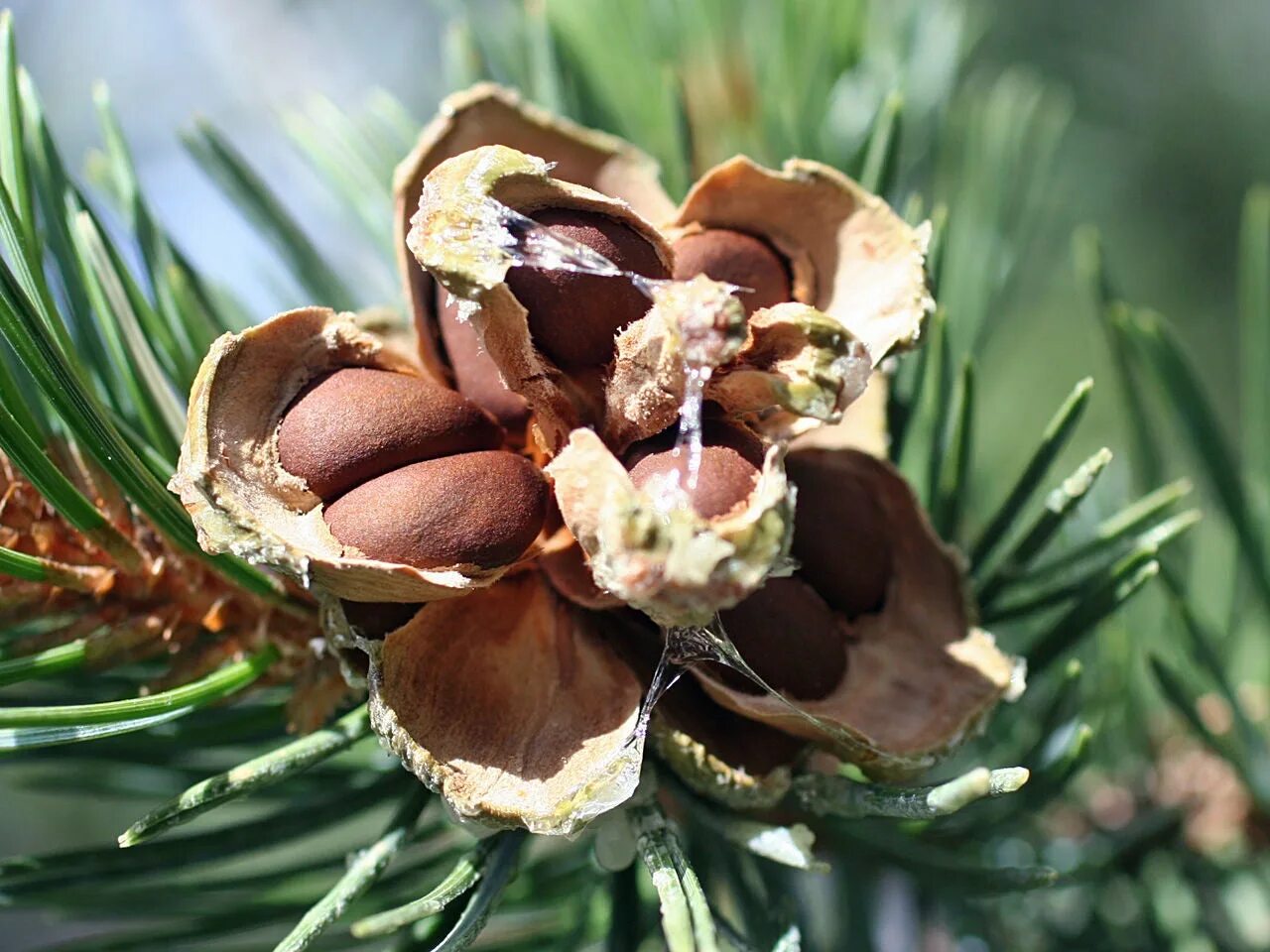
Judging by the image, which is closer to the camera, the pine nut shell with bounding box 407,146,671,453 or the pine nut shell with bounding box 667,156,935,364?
the pine nut shell with bounding box 407,146,671,453

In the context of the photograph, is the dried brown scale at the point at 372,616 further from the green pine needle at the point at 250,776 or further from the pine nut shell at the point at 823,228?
the pine nut shell at the point at 823,228

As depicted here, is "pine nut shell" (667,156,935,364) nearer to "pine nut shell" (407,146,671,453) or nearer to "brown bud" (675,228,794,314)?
"brown bud" (675,228,794,314)

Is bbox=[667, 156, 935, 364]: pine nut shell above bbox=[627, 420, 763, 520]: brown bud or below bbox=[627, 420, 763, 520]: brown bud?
above

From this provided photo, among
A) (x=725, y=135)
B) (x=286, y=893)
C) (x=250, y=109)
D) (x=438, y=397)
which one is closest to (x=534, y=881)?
(x=286, y=893)

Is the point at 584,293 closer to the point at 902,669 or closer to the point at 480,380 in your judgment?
the point at 480,380

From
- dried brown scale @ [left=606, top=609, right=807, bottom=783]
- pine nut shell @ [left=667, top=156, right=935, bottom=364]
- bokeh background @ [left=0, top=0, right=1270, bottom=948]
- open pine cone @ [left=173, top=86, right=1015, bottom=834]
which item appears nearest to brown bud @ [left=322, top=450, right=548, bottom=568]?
open pine cone @ [left=173, top=86, right=1015, bottom=834]

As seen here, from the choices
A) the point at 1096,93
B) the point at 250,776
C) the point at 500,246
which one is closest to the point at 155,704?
the point at 250,776

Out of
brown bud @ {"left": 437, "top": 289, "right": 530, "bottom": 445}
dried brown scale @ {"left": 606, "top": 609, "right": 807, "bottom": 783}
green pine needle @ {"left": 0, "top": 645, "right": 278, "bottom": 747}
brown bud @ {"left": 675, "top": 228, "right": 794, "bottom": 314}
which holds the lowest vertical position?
dried brown scale @ {"left": 606, "top": 609, "right": 807, "bottom": 783}
